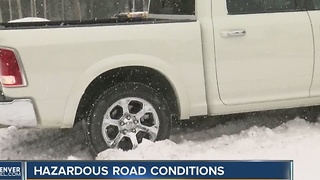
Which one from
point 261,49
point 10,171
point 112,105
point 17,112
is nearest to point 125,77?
point 112,105

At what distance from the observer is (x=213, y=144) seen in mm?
4660

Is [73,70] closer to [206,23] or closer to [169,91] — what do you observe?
[169,91]

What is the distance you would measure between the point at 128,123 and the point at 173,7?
137cm

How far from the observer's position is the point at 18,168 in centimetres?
275

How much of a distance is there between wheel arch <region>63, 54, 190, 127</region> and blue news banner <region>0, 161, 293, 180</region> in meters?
1.36

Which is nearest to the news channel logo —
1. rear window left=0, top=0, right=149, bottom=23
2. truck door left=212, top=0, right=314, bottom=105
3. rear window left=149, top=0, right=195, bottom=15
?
truck door left=212, top=0, right=314, bottom=105

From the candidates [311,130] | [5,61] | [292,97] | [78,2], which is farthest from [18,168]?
[78,2]

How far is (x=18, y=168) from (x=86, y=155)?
1.75 m

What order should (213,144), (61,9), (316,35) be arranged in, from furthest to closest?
(61,9) < (213,144) < (316,35)

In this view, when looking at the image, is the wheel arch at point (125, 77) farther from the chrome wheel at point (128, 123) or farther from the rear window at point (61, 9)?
the rear window at point (61, 9)

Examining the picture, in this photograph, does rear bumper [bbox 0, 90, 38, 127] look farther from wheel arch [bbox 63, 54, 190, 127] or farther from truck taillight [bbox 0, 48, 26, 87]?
wheel arch [bbox 63, 54, 190, 127]

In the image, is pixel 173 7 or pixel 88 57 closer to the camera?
pixel 88 57

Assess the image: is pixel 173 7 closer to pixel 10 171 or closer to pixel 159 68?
pixel 159 68

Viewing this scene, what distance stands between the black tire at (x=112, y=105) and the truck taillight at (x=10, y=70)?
0.65 m
